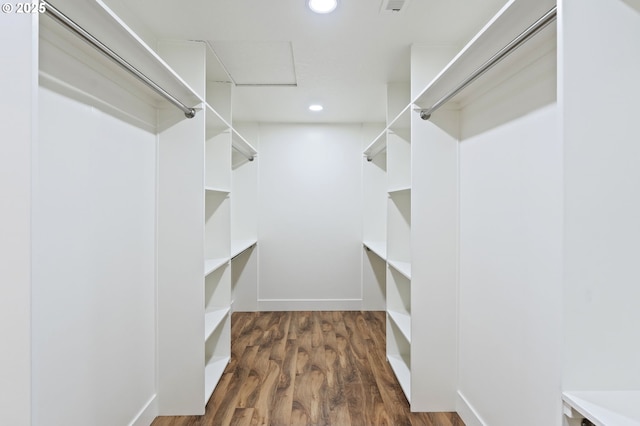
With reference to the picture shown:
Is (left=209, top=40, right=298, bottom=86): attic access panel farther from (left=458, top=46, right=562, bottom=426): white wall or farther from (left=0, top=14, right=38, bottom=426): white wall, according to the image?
(left=0, top=14, right=38, bottom=426): white wall

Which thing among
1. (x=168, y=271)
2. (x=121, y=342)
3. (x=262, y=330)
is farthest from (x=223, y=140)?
(x=262, y=330)

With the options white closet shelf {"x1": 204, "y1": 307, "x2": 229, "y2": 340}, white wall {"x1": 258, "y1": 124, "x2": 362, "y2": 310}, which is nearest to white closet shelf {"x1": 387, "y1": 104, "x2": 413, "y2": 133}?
white wall {"x1": 258, "y1": 124, "x2": 362, "y2": 310}

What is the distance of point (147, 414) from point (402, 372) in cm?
169

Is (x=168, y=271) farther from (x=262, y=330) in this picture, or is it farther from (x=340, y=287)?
(x=340, y=287)

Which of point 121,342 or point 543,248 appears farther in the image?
point 121,342

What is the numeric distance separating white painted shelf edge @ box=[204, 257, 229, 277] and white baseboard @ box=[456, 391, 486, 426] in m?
Result: 1.72

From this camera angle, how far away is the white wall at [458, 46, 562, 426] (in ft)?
4.31

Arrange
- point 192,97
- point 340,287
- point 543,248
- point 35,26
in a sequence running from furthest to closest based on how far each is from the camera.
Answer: point 340,287 < point 192,97 < point 543,248 < point 35,26

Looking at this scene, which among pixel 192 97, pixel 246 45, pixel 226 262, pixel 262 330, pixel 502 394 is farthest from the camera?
pixel 262 330

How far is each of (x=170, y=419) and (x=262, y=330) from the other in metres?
1.56

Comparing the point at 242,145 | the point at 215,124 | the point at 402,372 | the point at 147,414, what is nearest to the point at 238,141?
the point at 242,145

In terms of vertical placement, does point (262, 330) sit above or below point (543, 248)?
below

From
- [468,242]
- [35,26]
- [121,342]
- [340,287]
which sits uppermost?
[35,26]

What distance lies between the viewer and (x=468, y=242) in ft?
6.53
